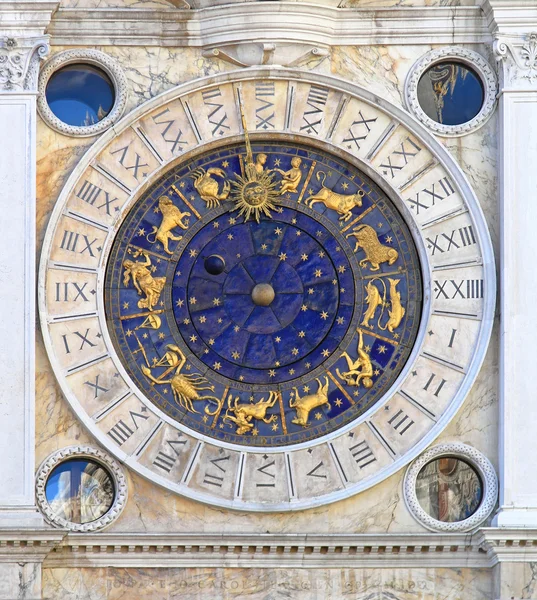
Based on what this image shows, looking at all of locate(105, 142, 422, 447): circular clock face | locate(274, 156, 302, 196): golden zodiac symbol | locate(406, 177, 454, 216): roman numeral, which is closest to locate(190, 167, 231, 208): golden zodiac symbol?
locate(105, 142, 422, 447): circular clock face

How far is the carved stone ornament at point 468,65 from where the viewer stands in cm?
2089

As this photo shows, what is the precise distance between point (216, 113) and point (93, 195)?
1243 millimetres

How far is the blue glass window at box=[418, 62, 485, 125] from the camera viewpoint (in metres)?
21.0

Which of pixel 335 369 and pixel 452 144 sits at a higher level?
pixel 452 144

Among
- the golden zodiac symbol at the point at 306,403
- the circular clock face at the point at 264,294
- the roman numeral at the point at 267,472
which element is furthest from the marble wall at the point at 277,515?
the golden zodiac symbol at the point at 306,403

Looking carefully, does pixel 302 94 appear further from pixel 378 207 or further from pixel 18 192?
pixel 18 192

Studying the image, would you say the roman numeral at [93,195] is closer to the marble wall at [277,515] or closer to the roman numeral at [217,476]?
the marble wall at [277,515]

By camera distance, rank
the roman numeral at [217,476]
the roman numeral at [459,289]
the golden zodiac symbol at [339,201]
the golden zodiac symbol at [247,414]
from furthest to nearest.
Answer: the golden zodiac symbol at [339,201]
the roman numeral at [459,289]
the golden zodiac symbol at [247,414]
the roman numeral at [217,476]

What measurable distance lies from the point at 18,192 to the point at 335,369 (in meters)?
2.99

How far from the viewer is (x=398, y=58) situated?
21000mm

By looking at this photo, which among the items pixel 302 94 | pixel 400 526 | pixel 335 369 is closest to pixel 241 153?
pixel 302 94

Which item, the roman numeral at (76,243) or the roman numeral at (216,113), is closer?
the roman numeral at (76,243)

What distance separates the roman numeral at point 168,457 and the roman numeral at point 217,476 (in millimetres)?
286

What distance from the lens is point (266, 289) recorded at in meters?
20.7
